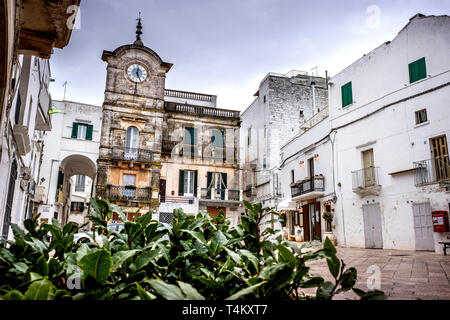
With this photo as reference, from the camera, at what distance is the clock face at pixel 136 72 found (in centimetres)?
1730

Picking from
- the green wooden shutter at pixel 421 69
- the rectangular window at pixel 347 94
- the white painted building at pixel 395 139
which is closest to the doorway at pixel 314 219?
the white painted building at pixel 395 139

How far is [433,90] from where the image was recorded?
32.5ft

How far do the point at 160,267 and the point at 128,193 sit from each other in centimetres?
1611

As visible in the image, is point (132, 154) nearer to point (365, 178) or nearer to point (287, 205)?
point (287, 205)

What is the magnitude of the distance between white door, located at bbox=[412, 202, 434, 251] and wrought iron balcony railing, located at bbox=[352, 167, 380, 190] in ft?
6.09

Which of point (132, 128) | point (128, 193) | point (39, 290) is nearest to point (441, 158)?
point (39, 290)

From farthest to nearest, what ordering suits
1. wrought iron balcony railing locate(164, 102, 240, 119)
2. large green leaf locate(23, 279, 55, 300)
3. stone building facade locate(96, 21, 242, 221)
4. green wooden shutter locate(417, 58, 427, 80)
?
wrought iron balcony railing locate(164, 102, 240, 119) → stone building facade locate(96, 21, 242, 221) → green wooden shutter locate(417, 58, 427, 80) → large green leaf locate(23, 279, 55, 300)

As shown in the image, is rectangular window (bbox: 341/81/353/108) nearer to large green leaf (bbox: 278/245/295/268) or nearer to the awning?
the awning

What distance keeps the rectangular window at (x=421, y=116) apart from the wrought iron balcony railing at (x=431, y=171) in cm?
127

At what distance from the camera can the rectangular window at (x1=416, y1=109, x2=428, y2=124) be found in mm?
10261

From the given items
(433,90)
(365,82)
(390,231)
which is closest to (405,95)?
(433,90)

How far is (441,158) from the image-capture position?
976 cm

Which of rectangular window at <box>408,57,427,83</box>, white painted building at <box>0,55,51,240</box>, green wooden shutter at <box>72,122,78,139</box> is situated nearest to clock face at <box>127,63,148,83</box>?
green wooden shutter at <box>72,122,78,139</box>
